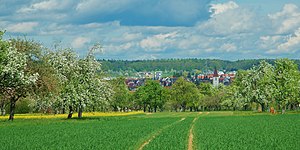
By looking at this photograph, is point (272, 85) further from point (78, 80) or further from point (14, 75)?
point (14, 75)

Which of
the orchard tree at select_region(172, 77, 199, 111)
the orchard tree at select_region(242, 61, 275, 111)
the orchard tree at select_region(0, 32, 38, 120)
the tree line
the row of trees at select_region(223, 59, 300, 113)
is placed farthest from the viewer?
the orchard tree at select_region(172, 77, 199, 111)

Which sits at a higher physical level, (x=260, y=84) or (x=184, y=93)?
(x=260, y=84)

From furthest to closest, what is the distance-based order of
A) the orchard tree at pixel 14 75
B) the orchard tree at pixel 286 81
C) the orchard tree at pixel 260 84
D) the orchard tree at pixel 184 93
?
the orchard tree at pixel 184 93 < the orchard tree at pixel 260 84 < the orchard tree at pixel 286 81 < the orchard tree at pixel 14 75

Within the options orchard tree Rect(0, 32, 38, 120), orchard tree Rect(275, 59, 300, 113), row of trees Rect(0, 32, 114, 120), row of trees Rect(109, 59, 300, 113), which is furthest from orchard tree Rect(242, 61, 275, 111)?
orchard tree Rect(0, 32, 38, 120)

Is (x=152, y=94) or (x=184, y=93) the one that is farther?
(x=184, y=93)

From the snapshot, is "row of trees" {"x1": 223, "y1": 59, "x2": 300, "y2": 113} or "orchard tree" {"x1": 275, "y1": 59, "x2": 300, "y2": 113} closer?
"orchard tree" {"x1": 275, "y1": 59, "x2": 300, "y2": 113}

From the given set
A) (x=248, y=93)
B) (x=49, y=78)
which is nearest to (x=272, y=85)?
(x=248, y=93)

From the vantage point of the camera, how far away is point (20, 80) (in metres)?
55.3

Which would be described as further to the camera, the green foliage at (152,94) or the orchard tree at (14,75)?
the green foliage at (152,94)

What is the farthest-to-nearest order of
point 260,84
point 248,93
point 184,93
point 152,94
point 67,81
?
point 184,93 < point 152,94 < point 248,93 < point 260,84 < point 67,81

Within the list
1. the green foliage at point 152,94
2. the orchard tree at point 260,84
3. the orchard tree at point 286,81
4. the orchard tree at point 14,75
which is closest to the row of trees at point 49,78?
the orchard tree at point 14,75

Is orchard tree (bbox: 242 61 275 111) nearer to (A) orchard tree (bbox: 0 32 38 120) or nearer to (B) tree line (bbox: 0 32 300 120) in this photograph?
(B) tree line (bbox: 0 32 300 120)

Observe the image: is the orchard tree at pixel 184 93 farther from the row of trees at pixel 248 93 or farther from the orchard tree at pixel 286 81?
the orchard tree at pixel 286 81

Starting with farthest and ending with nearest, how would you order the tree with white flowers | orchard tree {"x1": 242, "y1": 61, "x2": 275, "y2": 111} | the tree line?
orchard tree {"x1": 242, "y1": 61, "x2": 275, "y2": 111}, the tree with white flowers, the tree line
